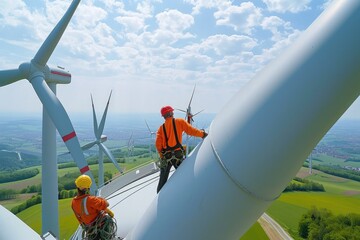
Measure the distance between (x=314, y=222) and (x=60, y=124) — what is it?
5358cm

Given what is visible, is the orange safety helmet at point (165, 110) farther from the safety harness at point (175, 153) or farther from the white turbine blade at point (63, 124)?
the white turbine blade at point (63, 124)

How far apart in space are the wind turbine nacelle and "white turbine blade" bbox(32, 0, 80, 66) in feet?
2.51

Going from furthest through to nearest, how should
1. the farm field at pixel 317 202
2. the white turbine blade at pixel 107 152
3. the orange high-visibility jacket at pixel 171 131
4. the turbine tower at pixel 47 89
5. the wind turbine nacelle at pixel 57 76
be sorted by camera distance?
the farm field at pixel 317 202 < the white turbine blade at pixel 107 152 < the wind turbine nacelle at pixel 57 76 < the turbine tower at pixel 47 89 < the orange high-visibility jacket at pixel 171 131

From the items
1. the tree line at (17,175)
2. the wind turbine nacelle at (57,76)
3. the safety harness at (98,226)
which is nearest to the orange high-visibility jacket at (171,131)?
the safety harness at (98,226)

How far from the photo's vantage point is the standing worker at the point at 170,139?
17.8ft

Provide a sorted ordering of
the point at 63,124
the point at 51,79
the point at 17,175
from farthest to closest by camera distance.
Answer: the point at 17,175 → the point at 51,79 → the point at 63,124

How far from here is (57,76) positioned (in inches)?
794

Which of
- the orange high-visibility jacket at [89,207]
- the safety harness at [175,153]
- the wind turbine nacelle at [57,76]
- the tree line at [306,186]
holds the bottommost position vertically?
the orange high-visibility jacket at [89,207]

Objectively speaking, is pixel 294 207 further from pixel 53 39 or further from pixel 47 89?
pixel 53 39

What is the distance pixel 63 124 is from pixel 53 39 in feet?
21.7

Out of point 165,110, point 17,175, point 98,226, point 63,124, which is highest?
point 17,175

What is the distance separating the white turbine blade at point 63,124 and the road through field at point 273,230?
4058cm

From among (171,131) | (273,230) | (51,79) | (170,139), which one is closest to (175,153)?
(170,139)

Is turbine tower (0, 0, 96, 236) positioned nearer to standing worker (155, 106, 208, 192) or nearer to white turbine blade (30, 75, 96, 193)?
white turbine blade (30, 75, 96, 193)
